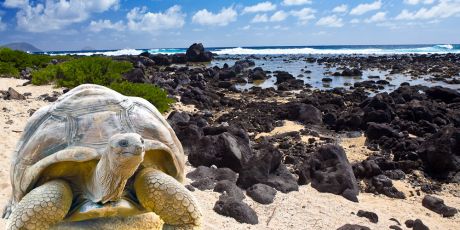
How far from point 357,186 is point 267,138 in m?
3.83

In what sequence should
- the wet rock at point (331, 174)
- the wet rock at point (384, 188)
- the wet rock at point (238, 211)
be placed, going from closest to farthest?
the wet rock at point (238, 211) < the wet rock at point (331, 174) < the wet rock at point (384, 188)

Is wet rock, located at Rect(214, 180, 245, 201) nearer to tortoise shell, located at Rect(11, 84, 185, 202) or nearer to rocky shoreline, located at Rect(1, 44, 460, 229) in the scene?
rocky shoreline, located at Rect(1, 44, 460, 229)

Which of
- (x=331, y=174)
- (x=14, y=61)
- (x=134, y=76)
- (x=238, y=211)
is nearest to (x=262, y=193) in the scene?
(x=238, y=211)

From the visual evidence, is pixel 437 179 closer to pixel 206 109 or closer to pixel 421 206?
pixel 421 206

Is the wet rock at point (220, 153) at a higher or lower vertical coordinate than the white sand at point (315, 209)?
higher

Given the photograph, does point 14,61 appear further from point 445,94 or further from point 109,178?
point 109,178

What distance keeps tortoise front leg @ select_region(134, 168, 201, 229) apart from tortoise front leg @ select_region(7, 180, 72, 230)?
0.54 meters

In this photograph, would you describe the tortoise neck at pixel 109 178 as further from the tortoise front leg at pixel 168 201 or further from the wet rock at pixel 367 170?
the wet rock at pixel 367 170

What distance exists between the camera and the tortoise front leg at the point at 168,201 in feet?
10.3

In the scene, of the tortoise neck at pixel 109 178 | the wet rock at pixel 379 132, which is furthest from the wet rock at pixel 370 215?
the wet rock at pixel 379 132

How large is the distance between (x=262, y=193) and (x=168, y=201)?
3.26 meters

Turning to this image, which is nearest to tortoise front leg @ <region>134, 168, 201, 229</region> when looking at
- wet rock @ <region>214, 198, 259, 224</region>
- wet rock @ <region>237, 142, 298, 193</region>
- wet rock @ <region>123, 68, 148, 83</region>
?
wet rock @ <region>214, 198, 259, 224</region>

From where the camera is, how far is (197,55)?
5488 centimetres

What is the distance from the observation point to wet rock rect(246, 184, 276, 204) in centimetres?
612
